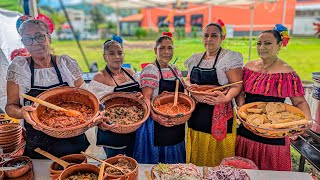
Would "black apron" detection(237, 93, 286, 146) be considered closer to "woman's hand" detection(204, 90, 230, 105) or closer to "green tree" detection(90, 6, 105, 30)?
"woman's hand" detection(204, 90, 230, 105)

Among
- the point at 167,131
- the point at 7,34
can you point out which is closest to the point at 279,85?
the point at 167,131

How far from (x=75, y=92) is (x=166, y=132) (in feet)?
3.24

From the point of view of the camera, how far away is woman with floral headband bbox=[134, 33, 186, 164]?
7.41 ft

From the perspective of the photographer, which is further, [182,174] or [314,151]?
[314,151]

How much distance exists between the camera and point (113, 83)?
2.24 m

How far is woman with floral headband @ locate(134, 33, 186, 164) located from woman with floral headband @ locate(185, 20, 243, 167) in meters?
0.14

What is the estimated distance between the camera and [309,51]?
15.2 metres

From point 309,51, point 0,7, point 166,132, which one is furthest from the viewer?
point 309,51

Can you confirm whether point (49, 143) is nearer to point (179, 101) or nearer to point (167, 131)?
point (167, 131)

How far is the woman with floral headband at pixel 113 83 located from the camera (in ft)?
7.25

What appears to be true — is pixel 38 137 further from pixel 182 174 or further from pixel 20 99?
pixel 182 174

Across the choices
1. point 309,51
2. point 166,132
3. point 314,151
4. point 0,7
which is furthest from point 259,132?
point 309,51

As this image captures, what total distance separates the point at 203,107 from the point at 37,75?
148 cm

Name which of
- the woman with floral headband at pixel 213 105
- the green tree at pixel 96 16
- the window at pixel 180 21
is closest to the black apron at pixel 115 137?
the woman with floral headband at pixel 213 105
